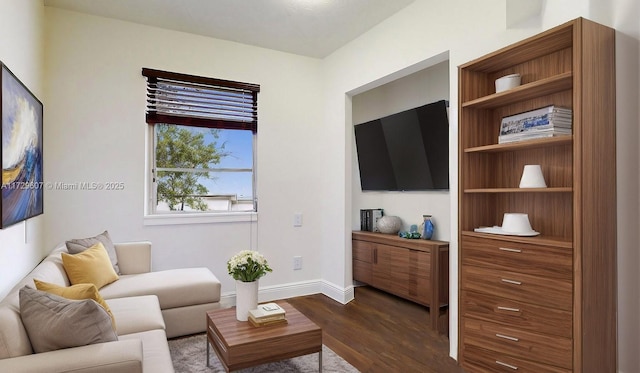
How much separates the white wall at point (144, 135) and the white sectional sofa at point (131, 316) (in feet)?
1.46

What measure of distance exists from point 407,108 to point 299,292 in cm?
248

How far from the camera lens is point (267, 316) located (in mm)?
2301

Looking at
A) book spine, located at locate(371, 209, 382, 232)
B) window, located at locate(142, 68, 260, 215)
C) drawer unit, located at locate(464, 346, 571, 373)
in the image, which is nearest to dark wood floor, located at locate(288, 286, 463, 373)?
drawer unit, located at locate(464, 346, 571, 373)

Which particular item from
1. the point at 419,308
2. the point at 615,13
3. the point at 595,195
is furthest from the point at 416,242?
the point at 615,13

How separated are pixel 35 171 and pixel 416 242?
320 centimetres

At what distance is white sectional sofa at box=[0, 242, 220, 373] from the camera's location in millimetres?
1458

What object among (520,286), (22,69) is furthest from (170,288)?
(520,286)

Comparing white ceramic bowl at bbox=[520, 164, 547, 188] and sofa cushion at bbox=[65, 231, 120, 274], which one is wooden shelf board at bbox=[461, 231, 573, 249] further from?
sofa cushion at bbox=[65, 231, 120, 274]

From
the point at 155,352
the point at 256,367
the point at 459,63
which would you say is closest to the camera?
the point at 155,352

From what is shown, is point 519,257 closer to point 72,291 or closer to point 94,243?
point 72,291

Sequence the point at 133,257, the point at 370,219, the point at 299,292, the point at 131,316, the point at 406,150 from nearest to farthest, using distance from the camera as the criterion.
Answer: the point at 131,316 → the point at 133,257 → the point at 406,150 → the point at 299,292 → the point at 370,219

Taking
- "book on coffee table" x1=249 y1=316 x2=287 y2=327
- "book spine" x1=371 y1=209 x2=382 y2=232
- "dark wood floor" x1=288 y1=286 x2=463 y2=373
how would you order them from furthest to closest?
"book spine" x1=371 y1=209 x2=382 y2=232
"dark wood floor" x1=288 y1=286 x2=463 y2=373
"book on coffee table" x1=249 y1=316 x2=287 y2=327

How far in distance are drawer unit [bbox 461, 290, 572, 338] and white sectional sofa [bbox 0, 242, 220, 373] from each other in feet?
5.71

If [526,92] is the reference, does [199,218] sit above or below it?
below
